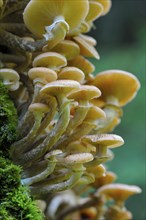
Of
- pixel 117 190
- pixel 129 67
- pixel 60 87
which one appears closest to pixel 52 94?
pixel 60 87

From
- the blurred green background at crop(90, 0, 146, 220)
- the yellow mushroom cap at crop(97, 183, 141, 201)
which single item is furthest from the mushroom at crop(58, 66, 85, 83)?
the blurred green background at crop(90, 0, 146, 220)

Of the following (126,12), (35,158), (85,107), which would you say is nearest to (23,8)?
(85,107)

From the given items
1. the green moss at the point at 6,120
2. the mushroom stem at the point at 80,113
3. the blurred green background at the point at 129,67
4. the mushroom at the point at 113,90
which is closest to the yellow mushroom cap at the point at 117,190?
the mushroom at the point at 113,90

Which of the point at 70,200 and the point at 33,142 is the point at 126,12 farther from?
the point at 33,142

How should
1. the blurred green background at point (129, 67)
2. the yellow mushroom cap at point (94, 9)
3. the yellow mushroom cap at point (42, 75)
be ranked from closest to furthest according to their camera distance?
the yellow mushroom cap at point (42, 75) < the yellow mushroom cap at point (94, 9) < the blurred green background at point (129, 67)

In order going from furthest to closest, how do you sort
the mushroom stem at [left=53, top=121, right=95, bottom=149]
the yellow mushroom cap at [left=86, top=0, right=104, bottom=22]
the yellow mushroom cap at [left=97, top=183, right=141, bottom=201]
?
the yellow mushroom cap at [left=97, top=183, right=141, bottom=201]
the yellow mushroom cap at [left=86, top=0, right=104, bottom=22]
the mushroom stem at [left=53, top=121, right=95, bottom=149]

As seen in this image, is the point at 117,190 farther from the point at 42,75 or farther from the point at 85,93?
the point at 42,75

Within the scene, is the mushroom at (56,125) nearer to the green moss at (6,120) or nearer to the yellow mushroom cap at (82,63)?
the green moss at (6,120)

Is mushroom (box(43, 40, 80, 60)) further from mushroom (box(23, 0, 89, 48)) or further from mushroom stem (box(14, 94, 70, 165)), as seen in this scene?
mushroom stem (box(14, 94, 70, 165))
